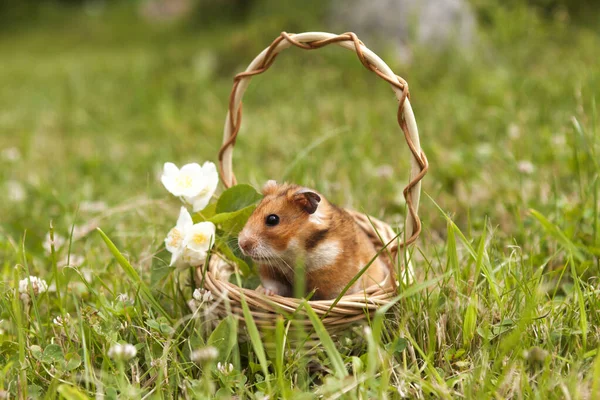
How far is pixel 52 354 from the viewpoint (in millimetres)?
2006

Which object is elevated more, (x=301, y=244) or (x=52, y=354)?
(x=301, y=244)

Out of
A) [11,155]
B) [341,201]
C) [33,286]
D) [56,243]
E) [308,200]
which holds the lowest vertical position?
[11,155]

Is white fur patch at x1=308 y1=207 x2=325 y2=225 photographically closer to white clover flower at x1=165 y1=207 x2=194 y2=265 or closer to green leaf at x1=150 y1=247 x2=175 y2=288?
white clover flower at x1=165 y1=207 x2=194 y2=265

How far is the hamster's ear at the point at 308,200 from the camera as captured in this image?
2.17 metres

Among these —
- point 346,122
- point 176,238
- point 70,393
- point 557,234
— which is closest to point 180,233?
point 176,238

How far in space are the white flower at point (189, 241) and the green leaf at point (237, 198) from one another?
26cm

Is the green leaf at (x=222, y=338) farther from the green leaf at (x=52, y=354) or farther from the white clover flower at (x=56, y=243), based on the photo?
the white clover flower at (x=56, y=243)

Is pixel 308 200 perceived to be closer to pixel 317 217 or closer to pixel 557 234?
pixel 317 217

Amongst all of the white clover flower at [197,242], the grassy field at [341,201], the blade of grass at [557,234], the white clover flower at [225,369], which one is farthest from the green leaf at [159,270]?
the blade of grass at [557,234]

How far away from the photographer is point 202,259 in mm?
2238

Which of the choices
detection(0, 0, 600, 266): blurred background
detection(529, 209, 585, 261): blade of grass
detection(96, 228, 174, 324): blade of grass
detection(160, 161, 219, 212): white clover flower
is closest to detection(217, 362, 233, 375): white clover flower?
detection(96, 228, 174, 324): blade of grass

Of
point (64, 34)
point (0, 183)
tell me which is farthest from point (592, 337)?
point (64, 34)

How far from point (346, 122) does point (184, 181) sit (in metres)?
2.78

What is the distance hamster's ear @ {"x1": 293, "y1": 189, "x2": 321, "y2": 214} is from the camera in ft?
7.13
